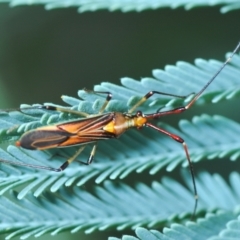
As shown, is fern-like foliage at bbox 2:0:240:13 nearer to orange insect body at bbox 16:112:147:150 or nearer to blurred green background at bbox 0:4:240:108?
orange insect body at bbox 16:112:147:150

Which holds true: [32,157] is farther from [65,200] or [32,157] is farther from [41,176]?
[65,200]

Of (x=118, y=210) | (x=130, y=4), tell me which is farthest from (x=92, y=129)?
(x=130, y=4)

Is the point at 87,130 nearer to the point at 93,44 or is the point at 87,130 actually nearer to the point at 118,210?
the point at 118,210

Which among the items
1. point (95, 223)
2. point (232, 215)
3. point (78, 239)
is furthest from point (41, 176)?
point (78, 239)

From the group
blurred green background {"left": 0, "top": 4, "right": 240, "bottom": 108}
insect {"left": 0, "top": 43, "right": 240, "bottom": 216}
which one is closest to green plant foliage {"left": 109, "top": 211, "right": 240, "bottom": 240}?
insect {"left": 0, "top": 43, "right": 240, "bottom": 216}

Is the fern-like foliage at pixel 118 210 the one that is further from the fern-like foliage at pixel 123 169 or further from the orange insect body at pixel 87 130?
the orange insect body at pixel 87 130

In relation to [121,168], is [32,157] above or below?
above
